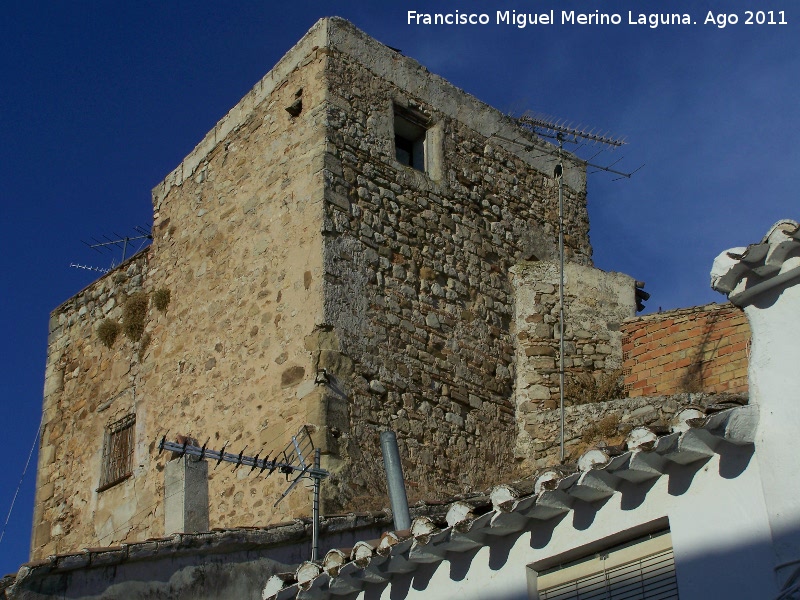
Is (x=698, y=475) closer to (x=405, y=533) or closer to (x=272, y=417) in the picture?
(x=405, y=533)

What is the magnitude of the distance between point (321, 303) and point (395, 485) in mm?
2892

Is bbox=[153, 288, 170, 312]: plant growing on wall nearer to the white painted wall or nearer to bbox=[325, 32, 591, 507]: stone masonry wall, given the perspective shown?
bbox=[325, 32, 591, 507]: stone masonry wall

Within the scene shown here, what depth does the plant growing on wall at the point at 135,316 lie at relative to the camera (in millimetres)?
14281

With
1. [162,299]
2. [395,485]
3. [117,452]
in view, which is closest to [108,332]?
[162,299]

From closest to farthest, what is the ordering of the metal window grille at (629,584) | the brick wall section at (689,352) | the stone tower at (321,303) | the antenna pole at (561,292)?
the metal window grille at (629,584), the stone tower at (321,303), the brick wall section at (689,352), the antenna pole at (561,292)

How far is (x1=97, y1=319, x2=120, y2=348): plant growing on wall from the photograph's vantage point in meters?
14.7

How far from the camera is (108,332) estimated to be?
14703 mm

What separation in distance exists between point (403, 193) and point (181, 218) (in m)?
2.78

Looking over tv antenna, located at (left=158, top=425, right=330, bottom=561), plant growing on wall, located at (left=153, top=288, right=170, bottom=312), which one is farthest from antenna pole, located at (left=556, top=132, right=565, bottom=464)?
plant growing on wall, located at (left=153, top=288, right=170, bottom=312)

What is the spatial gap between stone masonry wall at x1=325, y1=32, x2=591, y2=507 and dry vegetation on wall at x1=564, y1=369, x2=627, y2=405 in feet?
2.04

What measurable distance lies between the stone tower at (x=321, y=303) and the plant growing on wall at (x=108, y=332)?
0.09ft

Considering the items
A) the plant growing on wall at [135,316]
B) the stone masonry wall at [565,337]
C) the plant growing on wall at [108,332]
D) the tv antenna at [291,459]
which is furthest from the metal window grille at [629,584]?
the plant growing on wall at [108,332]

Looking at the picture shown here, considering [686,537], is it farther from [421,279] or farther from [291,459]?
[421,279]

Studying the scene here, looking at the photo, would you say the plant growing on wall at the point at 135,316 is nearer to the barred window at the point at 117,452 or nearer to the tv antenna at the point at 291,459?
the barred window at the point at 117,452
